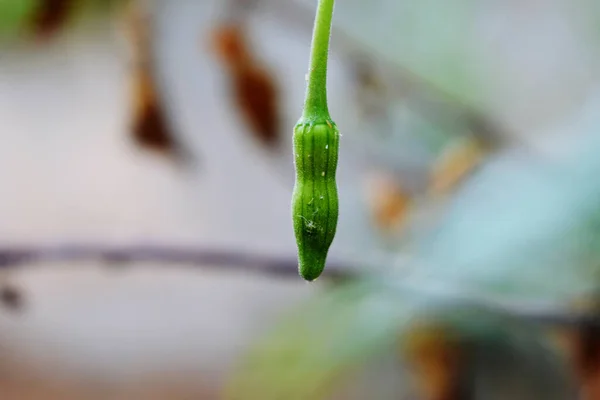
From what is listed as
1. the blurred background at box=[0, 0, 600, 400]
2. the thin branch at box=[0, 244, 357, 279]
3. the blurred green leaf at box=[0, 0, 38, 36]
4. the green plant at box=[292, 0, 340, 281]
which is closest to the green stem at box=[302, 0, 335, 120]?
the green plant at box=[292, 0, 340, 281]

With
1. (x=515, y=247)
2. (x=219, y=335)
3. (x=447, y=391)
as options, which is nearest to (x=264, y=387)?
(x=447, y=391)

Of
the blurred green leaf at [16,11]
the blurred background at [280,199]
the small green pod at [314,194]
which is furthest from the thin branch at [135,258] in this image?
the small green pod at [314,194]

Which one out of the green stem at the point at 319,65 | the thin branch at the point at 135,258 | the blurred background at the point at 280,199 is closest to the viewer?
the green stem at the point at 319,65

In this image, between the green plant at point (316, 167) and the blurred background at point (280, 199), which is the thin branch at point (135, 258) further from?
the green plant at point (316, 167)

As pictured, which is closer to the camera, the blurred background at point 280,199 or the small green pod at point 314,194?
the small green pod at point 314,194

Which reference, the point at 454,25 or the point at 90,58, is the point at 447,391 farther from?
the point at 90,58

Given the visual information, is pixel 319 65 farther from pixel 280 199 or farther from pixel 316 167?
pixel 280 199
